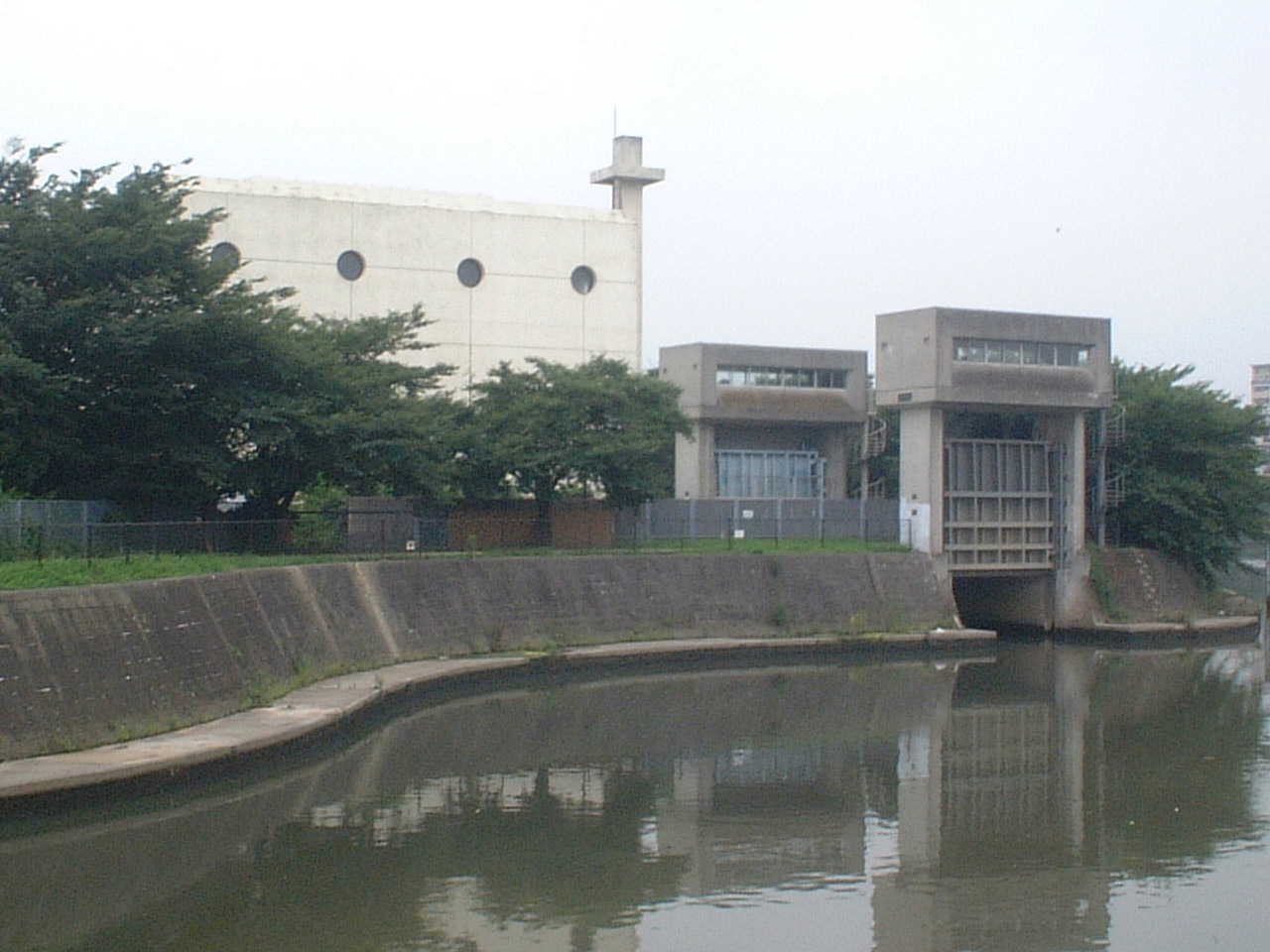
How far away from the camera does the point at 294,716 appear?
26.0 metres

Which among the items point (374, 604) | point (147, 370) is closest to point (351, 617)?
point (374, 604)

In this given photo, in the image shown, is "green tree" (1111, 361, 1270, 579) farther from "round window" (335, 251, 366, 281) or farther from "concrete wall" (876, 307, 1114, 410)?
"round window" (335, 251, 366, 281)

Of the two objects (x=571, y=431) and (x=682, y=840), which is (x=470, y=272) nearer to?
(x=571, y=431)

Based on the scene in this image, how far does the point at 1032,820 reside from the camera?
2338cm

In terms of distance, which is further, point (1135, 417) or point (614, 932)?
point (1135, 417)

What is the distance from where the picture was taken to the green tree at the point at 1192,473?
52250 millimetres

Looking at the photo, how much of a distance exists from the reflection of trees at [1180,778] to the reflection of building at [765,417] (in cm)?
1942

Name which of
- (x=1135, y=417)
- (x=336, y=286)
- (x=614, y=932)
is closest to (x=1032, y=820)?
(x=614, y=932)

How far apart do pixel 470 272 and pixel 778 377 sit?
14.2 metres

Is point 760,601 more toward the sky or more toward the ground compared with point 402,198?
more toward the ground

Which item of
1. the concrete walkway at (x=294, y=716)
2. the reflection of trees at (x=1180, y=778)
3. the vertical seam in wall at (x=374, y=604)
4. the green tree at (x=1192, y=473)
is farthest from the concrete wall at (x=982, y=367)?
the vertical seam in wall at (x=374, y=604)

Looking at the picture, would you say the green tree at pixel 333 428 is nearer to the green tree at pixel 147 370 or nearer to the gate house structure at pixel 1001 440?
the green tree at pixel 147 370

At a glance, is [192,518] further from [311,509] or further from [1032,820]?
[1032,820]

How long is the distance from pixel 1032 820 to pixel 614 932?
8.75 meters
